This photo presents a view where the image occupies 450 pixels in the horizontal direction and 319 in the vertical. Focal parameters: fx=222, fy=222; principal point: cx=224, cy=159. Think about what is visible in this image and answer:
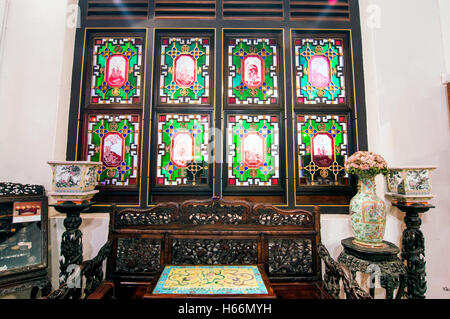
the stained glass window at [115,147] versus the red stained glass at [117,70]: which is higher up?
the red stained glass at [117,70]

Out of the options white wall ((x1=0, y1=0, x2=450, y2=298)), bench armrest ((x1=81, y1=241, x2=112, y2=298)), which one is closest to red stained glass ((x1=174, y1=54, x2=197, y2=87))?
white wall ((x1=0, y1=0, x2=450, y2=298))

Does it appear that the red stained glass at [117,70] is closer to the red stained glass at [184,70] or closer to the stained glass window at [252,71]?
the red stained glass at [184,70]

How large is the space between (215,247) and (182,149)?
104cm

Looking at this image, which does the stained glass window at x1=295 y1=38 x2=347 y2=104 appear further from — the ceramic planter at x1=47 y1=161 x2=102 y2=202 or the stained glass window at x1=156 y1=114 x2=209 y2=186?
the ceramic planter at x1=47 y1=161 x2=102 y2=202

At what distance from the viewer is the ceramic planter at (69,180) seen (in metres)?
1.73

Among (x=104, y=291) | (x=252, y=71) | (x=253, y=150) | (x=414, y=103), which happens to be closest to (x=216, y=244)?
(x=104, y=291)

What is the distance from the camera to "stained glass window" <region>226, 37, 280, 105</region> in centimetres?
240

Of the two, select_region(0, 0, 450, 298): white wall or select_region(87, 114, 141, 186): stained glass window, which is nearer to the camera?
select_region(0, 0, 450, 298): white wall

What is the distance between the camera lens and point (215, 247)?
71.8 inches

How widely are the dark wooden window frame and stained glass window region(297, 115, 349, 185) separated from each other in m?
0.08

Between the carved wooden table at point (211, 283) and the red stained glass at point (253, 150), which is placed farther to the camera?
the red stained glass at point (253, 150)

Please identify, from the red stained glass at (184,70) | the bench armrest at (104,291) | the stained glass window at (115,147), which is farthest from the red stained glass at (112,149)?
the bench armrest at (104,291)

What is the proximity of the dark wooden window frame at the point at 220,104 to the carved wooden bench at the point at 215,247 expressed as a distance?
1.23 ft
